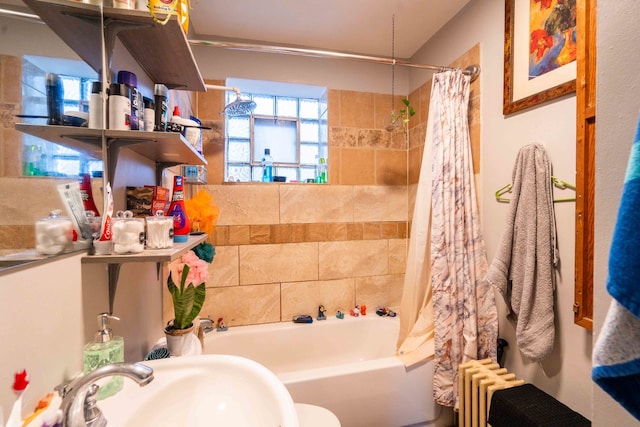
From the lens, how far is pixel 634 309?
0.92 feet

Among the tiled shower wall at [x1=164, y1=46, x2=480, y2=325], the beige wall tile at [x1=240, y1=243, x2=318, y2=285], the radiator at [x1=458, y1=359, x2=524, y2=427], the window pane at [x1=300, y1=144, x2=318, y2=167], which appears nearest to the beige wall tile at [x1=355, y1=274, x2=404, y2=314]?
the tiled shower wall at [x1=164, y1=46, x2=480, y2=325]

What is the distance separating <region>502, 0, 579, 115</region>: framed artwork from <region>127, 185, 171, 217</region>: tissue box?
1765 millimetres

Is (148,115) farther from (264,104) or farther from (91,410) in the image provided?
(264,104)

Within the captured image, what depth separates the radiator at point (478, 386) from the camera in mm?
1298

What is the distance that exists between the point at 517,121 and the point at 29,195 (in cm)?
195

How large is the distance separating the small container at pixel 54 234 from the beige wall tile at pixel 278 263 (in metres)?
1.53

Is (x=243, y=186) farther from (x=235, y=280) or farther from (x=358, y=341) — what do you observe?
(x=358, y=341)

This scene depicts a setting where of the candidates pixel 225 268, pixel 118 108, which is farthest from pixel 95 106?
pixel 225 268

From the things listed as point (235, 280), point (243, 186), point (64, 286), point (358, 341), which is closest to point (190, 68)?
point (64, 286)

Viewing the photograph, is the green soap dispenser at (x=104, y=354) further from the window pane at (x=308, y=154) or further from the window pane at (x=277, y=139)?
the window pane at (x=308, y=154)

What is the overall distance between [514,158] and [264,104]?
1.99m

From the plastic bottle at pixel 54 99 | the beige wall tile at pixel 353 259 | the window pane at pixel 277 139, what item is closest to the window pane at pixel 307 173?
the window pane at pixel 277 139

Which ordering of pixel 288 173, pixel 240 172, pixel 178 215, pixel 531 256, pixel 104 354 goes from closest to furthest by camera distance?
pixel 104 354, pixel 178 215, pixel 531 256, pixel 240 172, pixel 288 173

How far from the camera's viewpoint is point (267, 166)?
2354 millimetres
